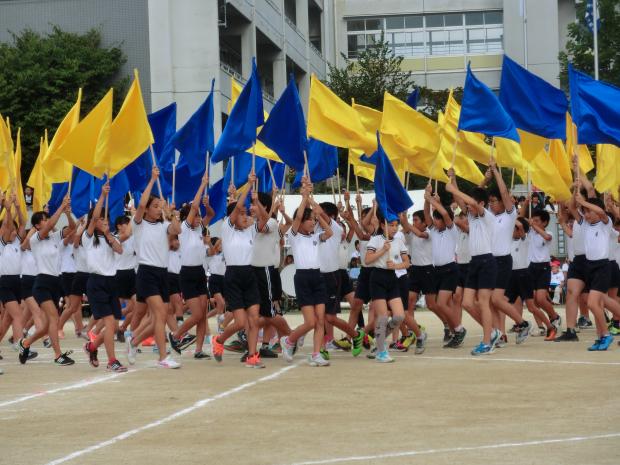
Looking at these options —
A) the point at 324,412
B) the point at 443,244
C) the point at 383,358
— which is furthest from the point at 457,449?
the point at 443,244

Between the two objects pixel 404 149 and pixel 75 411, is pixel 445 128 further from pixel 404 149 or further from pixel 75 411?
pixel 75 411

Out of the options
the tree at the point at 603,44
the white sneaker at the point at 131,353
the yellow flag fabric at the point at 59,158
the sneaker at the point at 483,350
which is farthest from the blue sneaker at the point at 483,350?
the tree at the point at 603,44

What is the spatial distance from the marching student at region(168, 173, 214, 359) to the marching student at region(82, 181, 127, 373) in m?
1.59

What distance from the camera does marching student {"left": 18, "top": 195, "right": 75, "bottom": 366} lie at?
598 inches

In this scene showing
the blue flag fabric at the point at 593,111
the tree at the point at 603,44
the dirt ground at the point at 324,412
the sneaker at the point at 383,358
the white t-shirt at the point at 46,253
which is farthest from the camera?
the tree at the point at 603,44

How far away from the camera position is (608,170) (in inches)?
736

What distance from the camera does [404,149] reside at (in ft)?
58.2

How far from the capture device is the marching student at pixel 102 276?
14.0 m

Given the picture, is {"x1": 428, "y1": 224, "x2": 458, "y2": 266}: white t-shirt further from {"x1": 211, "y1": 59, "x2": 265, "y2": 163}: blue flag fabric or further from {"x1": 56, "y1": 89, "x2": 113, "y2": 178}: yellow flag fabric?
{"x1": 56, "y1": 89, "x2": 113, "y2": 178}: yellow flag fabric

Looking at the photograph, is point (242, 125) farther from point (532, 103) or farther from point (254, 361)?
point (532, 103)

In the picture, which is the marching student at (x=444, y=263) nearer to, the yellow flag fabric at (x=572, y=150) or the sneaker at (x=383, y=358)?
the sneaker at (x=383, y=358)

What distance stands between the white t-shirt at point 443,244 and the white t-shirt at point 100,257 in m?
4.81

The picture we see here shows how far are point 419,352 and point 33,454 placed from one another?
8.41 metres

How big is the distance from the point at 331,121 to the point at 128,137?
296 cm
